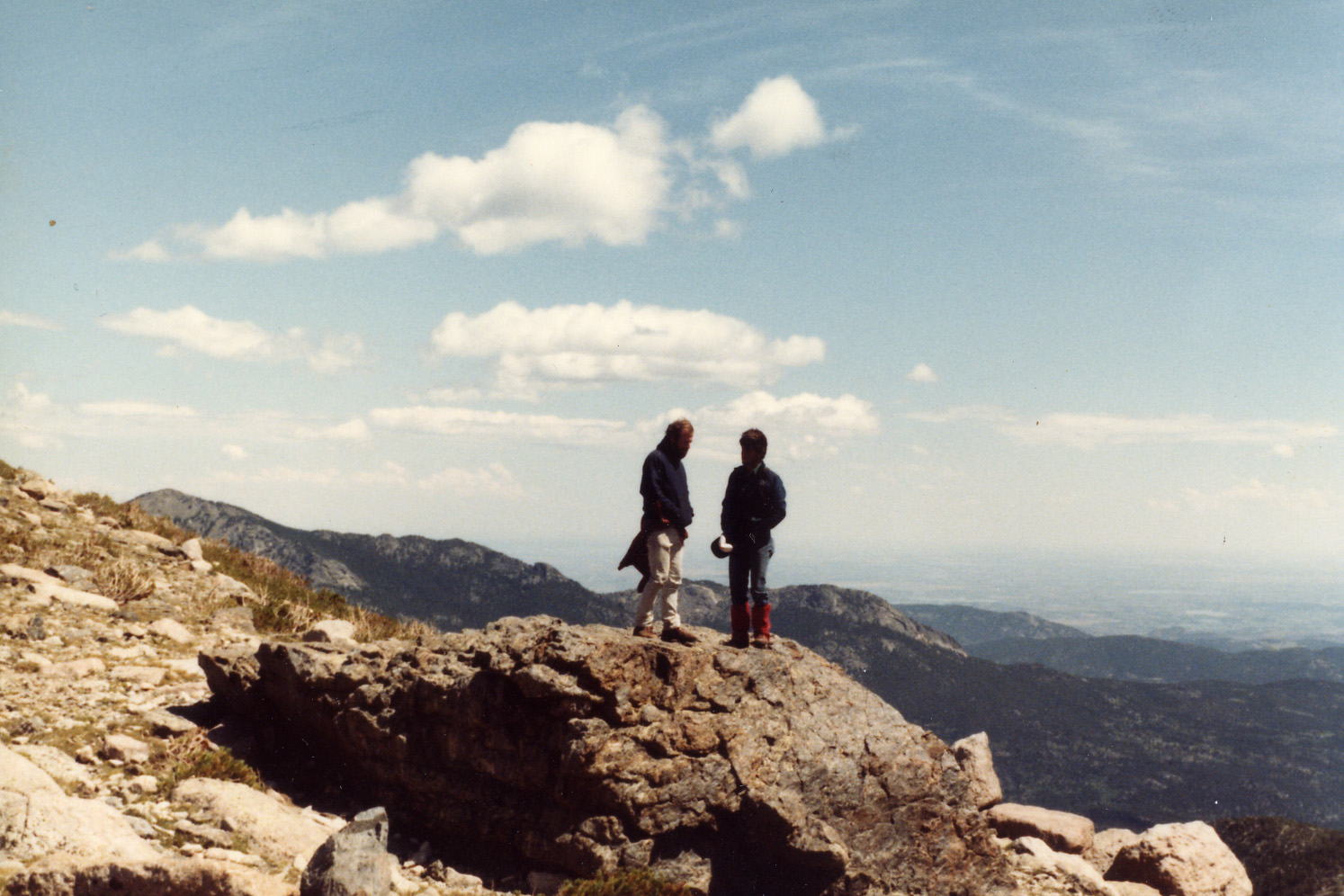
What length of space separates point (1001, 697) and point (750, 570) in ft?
506

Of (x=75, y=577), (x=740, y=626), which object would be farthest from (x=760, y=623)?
(x=75, y=577)

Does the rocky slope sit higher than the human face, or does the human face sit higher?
the human face

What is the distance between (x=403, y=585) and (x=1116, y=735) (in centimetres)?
12814

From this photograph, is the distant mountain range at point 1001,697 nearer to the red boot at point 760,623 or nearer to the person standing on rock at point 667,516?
the red boot at point 760,623

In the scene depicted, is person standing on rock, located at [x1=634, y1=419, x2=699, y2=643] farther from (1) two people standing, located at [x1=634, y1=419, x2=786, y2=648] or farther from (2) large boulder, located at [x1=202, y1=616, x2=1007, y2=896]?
(2) large boulder, located at [x1=202, y1=616, x2=1007, y2=896]

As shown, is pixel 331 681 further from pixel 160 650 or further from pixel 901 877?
pixel 901 877

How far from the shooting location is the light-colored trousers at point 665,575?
10508 mm

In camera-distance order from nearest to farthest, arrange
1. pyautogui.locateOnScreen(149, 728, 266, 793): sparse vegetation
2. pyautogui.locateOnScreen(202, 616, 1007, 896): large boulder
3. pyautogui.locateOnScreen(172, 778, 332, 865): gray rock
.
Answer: pyautogui.locateOnScreen(172, 778, 332, 865): gray rock → pyautogui.locateOnScreen(202, 616, 1007, 896): large boulder → pyautogui.locateOnScreen(149, 728, 266, 793): sparse vegetation

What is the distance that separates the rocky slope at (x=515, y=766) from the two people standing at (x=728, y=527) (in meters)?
0.59

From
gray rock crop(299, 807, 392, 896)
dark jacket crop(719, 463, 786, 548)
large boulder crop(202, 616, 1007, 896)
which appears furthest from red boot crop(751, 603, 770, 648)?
gray rock crop(299, 807, 392, 896)

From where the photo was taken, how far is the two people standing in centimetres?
1047

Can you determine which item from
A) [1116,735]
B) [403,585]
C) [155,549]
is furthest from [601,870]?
[1116,735]

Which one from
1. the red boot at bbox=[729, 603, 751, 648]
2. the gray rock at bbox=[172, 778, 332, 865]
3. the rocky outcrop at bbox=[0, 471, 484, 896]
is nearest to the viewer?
the rocky outcrop at bbox=[0, 471, 484, 896]

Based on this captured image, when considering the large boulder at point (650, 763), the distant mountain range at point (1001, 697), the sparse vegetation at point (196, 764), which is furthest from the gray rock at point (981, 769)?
the distant mountain range at point (1001, 697)
